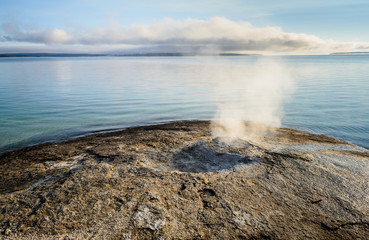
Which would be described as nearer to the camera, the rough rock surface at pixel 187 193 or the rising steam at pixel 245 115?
the rough rock surface at pixel 187 193

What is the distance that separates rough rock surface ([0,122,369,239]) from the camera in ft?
14.6

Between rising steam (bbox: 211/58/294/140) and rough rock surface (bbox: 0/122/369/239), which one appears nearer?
rough rock surface (bbox: 0/122/369/239)

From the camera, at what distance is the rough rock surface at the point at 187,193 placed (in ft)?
14.6

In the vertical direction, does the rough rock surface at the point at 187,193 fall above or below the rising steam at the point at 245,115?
above

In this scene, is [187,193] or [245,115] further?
[245,115]

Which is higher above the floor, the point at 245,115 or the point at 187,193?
the point at 187,193

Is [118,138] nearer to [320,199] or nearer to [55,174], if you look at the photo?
[55,174]

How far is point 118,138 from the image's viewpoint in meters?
10.4

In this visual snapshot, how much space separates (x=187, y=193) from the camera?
5.51m

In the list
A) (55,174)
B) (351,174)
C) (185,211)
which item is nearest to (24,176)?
(55,174)

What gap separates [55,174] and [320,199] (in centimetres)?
669

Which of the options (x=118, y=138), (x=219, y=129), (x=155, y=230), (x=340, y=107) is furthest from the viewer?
(x=340, y=107)

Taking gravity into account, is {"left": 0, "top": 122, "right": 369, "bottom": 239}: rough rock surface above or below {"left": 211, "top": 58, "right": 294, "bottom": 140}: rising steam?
above

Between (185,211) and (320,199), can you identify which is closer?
(185,211)
